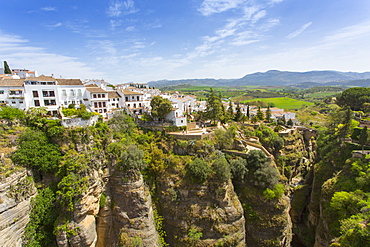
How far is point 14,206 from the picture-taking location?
2098 centimetres

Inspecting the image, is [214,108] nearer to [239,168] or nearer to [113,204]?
[239,168]

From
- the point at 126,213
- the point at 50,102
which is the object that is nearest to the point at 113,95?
the point at 50,102

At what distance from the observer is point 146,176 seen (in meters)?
28.9

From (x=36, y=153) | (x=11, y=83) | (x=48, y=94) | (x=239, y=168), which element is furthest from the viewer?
(x=48, y=94)

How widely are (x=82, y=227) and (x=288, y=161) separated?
128 ft

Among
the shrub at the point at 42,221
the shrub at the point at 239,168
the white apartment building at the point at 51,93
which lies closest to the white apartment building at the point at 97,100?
the white apartment building at the point at 51,93

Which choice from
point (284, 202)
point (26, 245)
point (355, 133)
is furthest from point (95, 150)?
point (355, 133)

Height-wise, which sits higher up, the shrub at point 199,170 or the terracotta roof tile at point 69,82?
the terracotta roof tile at point 69,82

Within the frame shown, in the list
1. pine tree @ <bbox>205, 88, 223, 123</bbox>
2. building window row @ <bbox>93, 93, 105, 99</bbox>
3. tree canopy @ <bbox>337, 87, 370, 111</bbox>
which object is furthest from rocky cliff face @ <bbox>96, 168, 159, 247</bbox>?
tree canopy @ <bbox>337, 87, 370, 111</bbox>

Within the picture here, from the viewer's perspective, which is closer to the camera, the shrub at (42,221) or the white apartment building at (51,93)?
the shrub at (42,221)

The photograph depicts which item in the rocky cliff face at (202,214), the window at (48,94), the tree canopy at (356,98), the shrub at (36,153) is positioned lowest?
the rocky cliff face at (202,214)

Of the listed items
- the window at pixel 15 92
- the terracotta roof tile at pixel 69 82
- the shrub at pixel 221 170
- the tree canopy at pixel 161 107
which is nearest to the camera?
the shrub at pixel 221 170

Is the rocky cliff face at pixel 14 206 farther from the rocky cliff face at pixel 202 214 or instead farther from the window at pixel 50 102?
the rocky cliff face at pixel 202 214

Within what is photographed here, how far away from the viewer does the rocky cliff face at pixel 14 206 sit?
1997 centimetres
